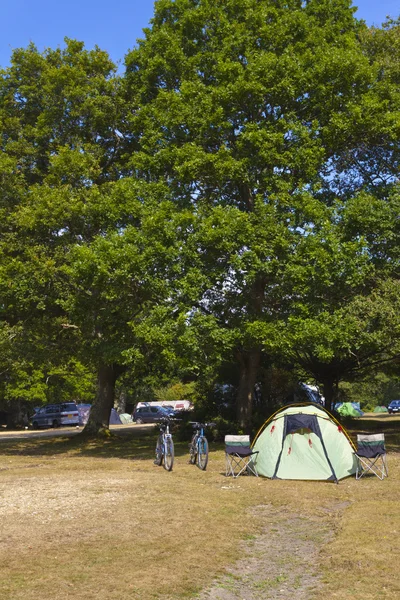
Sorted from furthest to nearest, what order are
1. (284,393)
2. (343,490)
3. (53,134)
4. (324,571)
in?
(284,393)
(53,134)
(343,490)
(324,571)

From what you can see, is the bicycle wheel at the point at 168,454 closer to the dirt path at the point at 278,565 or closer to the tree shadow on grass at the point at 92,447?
the tree shadow on grass at the point at 92,447

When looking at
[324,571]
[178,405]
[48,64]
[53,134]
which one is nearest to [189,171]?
[53,134]

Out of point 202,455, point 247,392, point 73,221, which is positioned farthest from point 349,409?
point 202,455

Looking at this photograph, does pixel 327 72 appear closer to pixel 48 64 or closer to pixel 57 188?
pixel 57 188

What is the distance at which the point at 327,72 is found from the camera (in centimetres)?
1928

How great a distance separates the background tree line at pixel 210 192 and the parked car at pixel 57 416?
63.4 feet

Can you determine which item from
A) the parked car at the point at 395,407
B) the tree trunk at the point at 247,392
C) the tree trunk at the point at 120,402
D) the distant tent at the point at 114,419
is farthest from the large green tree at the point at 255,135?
the parked car at the point at 395,407

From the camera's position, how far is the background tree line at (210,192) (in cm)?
1767

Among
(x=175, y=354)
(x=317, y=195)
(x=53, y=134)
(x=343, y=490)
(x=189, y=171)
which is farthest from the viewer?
(x=53, y=134)

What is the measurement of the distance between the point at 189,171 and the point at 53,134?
712 centimetres

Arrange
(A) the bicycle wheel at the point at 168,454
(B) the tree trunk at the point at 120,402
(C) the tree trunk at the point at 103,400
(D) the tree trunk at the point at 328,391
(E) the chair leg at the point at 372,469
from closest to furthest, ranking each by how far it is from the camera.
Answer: (E) the chair leg at the point at 372,469 → (A) the bicycle wheel at the point at 168,454 → (C) the tree trunk at the point at 103,400 → (D) the tree trunk at the point at 328,391 → (B) the tree trunk at the point at 120,402

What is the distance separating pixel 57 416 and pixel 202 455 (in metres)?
29.3

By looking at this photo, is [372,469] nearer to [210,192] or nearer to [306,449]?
[306,449]

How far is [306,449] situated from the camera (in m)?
14.0
